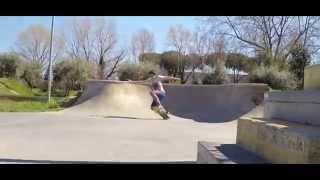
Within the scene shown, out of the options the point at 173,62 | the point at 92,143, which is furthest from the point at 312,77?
the point at 173,62

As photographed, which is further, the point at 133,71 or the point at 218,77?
the point at 133,71

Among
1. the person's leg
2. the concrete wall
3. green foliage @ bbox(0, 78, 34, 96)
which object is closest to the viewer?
the person's leg

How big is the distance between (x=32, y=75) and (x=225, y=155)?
31811 mm

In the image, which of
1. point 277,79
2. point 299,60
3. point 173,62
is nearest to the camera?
point 277,79

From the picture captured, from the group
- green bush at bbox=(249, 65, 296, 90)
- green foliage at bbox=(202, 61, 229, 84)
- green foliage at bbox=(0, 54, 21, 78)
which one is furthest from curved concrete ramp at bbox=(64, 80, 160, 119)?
→ green foliage at bbox=(0, 54, 21, 78)

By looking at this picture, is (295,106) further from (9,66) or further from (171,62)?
(171,62)

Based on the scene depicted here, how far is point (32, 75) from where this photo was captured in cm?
3456

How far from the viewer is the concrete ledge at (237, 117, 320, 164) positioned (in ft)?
11.2

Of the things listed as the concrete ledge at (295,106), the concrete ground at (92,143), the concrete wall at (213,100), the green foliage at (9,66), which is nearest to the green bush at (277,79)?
the concrete wall at (213,100)

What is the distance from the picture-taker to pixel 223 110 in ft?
57.9

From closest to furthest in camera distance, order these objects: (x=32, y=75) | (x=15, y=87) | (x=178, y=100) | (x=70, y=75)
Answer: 1. (x=178, y=100)
2. (x=70, y=75)
3. (x=15, y=87)
4. (x=32, y=75)

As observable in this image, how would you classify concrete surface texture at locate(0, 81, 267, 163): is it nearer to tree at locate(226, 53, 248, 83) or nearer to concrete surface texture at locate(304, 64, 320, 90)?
concrete surface texture at locate(304, 64, 320, 90)

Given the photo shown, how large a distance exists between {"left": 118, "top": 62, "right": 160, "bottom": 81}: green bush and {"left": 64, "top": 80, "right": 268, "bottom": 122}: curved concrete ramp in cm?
1174
